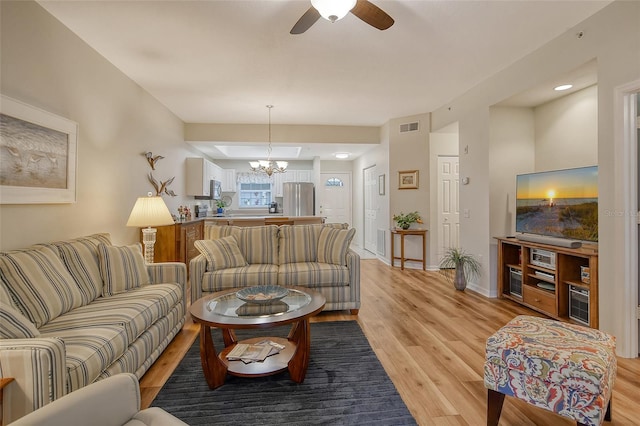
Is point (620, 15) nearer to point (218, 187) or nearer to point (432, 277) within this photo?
point (432, 277)

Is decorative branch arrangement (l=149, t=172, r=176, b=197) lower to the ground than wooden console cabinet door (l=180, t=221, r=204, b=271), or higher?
higher

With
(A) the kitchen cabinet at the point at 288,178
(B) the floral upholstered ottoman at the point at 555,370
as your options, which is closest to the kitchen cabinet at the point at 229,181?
(A) the kitchen cabinet at the point at 288,178

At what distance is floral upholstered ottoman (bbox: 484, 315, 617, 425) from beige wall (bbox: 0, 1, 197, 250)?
3.19 meters

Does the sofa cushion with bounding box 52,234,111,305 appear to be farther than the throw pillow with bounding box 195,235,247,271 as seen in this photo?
No

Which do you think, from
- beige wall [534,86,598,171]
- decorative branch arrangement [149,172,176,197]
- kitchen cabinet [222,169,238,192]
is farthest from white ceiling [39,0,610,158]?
kitchen cabinet [222,169,238,192]

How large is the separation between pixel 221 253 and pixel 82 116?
184cm

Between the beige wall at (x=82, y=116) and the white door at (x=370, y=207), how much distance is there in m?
4.47

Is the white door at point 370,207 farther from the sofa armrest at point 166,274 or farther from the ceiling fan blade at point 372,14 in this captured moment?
the sofa armrest at point 166,274

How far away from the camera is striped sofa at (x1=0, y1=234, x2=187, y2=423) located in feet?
4.34

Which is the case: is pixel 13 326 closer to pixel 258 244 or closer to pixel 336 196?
pixel 258 244

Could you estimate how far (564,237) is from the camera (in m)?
3.19

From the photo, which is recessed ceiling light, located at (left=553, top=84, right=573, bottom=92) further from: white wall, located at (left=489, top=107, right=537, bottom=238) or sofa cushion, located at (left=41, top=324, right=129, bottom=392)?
sofa cushion, located at (left=41, top=324, right=129, bottom=392)

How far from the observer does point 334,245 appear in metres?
3.57

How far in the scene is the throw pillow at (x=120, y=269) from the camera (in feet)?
8.32
